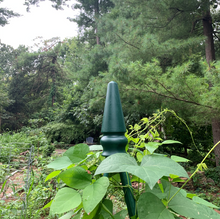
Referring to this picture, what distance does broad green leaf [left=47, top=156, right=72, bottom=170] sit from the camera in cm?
36

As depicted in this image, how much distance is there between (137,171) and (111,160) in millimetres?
52

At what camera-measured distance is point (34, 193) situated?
175cm

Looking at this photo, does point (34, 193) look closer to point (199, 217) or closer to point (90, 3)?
point (199, 217)

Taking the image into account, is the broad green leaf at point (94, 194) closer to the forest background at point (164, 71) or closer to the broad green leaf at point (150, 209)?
the broad green leaf at point (150, 209)

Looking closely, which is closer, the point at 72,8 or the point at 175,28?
the point at 175,28

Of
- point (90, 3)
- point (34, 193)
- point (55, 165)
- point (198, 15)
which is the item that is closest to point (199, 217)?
point (55, 165)

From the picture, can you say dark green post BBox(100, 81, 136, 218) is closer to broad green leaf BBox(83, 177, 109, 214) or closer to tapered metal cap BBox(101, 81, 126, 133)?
tapered metal cap BBox(101, 81, 126, 133)

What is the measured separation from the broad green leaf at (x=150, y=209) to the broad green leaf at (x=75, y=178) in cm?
11

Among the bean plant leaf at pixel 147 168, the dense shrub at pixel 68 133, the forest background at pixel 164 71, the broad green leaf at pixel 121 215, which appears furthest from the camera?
the dense shrub at pixel 68 133

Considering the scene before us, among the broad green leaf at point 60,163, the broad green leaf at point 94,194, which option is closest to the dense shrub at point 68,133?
the broad green leaf at point 60,163

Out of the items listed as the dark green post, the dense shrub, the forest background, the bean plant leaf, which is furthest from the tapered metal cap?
the dense shrub

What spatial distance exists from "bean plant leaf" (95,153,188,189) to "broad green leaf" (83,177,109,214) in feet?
0.15

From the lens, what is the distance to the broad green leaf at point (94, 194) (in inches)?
10.1

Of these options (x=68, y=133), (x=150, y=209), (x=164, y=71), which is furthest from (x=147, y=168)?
(x=68, y=133)
